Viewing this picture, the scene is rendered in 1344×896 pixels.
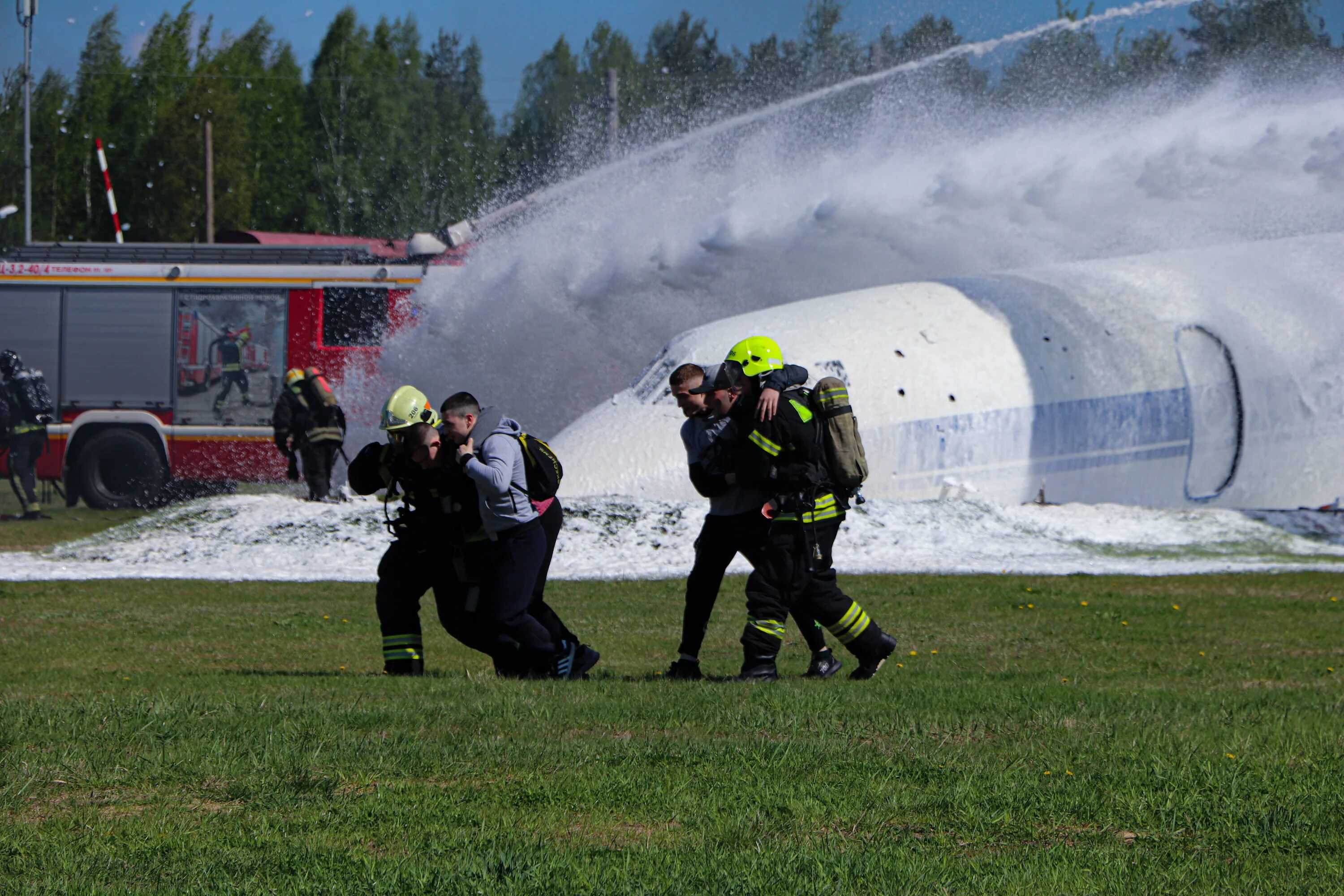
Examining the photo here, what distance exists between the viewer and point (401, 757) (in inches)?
204

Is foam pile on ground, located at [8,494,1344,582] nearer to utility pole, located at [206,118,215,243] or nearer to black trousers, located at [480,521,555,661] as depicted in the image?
black trousers, located at [480,521,555,661]

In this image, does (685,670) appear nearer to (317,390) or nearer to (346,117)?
(317,390)

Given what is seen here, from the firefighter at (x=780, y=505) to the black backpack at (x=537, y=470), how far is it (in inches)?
32.6

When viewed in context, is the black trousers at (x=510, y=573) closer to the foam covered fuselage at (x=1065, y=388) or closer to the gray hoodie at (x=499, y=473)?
the gray hoodie at (x=499, y=473)

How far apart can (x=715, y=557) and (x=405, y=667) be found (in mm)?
1701

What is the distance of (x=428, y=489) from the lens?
7.31m

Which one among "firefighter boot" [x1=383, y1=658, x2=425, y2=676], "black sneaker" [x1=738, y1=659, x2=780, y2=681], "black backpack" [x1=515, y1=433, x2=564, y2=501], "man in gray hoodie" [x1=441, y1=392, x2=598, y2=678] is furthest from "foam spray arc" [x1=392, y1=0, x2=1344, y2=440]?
"firefighter boot" [x1=383, y1=658, x2=425, y2=676]

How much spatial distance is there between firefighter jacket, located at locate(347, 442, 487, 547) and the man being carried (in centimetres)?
112

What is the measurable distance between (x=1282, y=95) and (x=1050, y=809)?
1774cm

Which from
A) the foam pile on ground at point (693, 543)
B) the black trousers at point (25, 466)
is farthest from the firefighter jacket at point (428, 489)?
the black trousers at point (25, 466)

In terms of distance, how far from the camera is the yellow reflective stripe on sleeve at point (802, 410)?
7488 millimetres

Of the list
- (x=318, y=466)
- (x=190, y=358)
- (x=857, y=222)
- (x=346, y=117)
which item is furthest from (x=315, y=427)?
(x=346, y=117)

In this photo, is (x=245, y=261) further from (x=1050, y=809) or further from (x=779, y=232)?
(x=1050, y=809)

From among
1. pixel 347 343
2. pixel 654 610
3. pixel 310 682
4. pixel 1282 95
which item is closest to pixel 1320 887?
pixel 310 682
